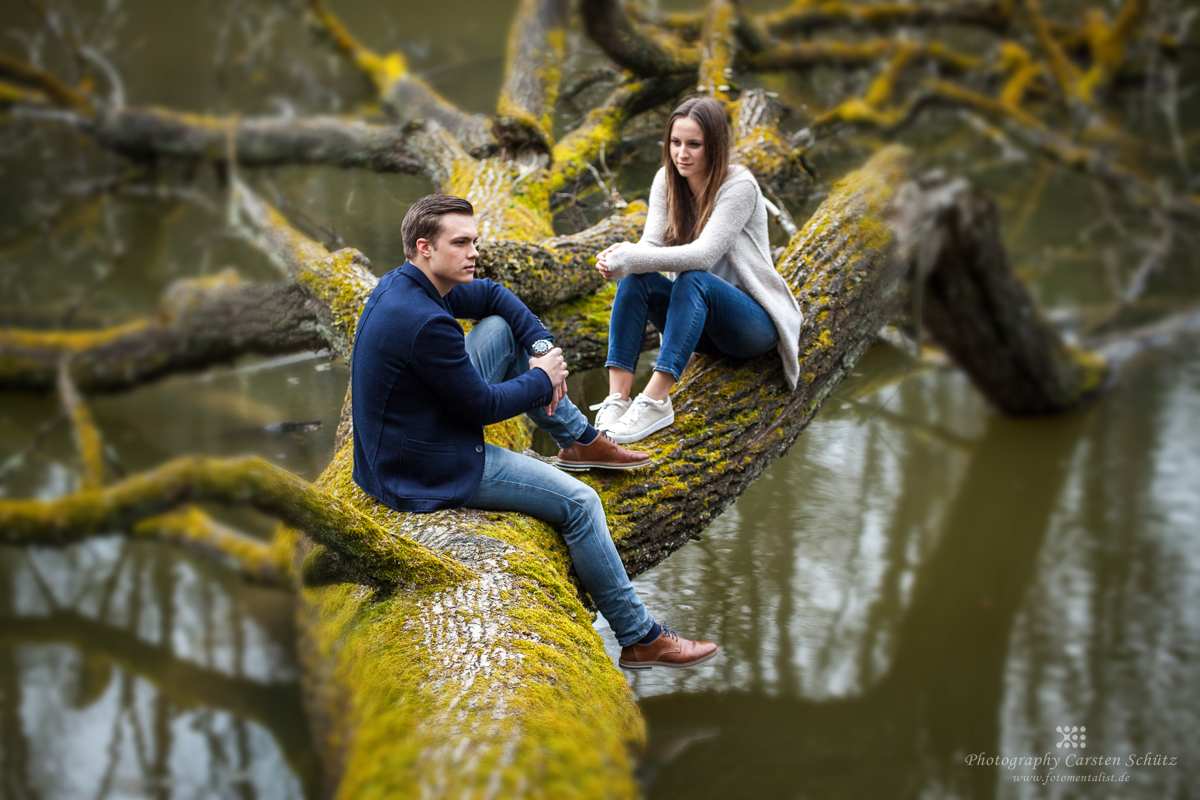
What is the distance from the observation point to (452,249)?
51.1 inches

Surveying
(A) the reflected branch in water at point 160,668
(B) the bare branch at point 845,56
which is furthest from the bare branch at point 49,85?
(B) the bare branch at point 845,56

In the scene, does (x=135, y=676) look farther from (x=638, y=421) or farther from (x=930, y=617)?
(x=930, y=617)

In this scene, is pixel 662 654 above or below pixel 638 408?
below

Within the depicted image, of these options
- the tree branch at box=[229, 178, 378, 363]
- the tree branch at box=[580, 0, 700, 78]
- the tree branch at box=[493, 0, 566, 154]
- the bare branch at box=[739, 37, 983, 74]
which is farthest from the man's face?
the bare branch at box=[739, 37, 983, 74]

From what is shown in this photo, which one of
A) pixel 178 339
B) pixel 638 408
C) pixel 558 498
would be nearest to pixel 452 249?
pixel 558 498

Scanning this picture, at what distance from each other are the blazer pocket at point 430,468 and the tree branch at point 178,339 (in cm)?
68

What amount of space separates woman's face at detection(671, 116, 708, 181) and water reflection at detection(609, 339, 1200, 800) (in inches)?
42.1

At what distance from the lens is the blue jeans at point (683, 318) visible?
5.55ft

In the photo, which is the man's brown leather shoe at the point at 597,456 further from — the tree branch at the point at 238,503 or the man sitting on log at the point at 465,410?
the tree branch at the point at 238,503

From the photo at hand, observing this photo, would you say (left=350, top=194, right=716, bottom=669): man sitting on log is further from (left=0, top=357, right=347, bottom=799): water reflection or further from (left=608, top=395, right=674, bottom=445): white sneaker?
(left=0, top=357, right=347, bottom=799): water reflection

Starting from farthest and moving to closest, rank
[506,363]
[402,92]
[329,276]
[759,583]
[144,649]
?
1. [402,92]
2. [759,583]
3. [329,276]
4. [144,649]
5. [506,363]

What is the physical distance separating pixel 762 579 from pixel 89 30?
358 cm

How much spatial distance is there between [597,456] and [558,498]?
0.20 metres

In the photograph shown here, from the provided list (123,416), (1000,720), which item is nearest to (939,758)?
(1000,720)
